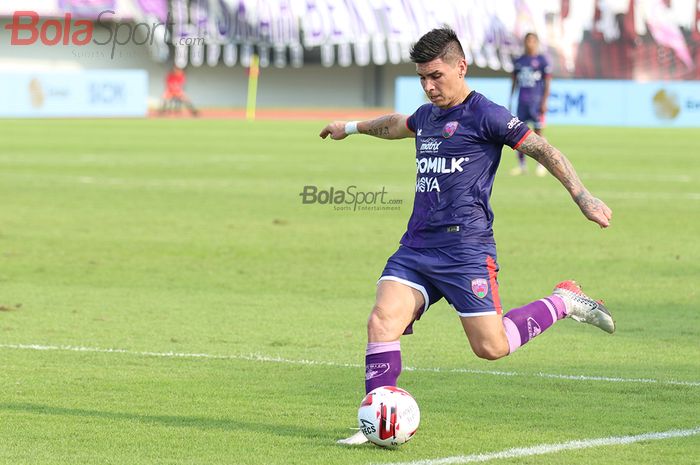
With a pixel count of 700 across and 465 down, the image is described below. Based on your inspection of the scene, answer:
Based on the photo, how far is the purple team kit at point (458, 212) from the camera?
6.68m

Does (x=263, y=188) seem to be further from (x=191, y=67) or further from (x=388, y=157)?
(x=191, y=67)

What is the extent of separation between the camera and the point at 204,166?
26016 mm

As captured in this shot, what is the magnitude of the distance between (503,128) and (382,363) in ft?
4.13

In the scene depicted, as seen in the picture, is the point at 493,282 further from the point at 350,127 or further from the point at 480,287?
the point at 350,127

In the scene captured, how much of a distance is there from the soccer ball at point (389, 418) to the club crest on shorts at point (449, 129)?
1281mm

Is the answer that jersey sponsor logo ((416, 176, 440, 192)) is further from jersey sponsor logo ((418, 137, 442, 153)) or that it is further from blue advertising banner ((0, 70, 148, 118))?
blue advertising banner ((0, 70, 148, 118))

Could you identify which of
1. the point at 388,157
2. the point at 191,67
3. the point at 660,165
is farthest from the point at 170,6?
the point at 660,165

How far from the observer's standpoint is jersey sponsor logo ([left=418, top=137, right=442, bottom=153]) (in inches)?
269

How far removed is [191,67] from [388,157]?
32346 mm

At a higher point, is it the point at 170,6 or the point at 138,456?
the point at 170,6

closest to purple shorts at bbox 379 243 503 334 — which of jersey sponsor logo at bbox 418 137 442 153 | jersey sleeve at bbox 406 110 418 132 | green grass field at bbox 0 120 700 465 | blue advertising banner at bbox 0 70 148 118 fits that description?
jersey sponsor logo at bbox 418 137 442 153

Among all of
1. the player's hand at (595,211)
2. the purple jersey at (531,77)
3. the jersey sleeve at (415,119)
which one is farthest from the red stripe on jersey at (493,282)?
the purple jersey at (531,77)

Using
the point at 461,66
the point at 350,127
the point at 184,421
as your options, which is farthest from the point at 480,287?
the point at 184,421

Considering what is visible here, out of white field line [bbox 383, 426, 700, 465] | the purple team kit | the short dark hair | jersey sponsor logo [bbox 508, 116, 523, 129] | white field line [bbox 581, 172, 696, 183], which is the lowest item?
white field line [bbox 383, 426, 700, 465]
